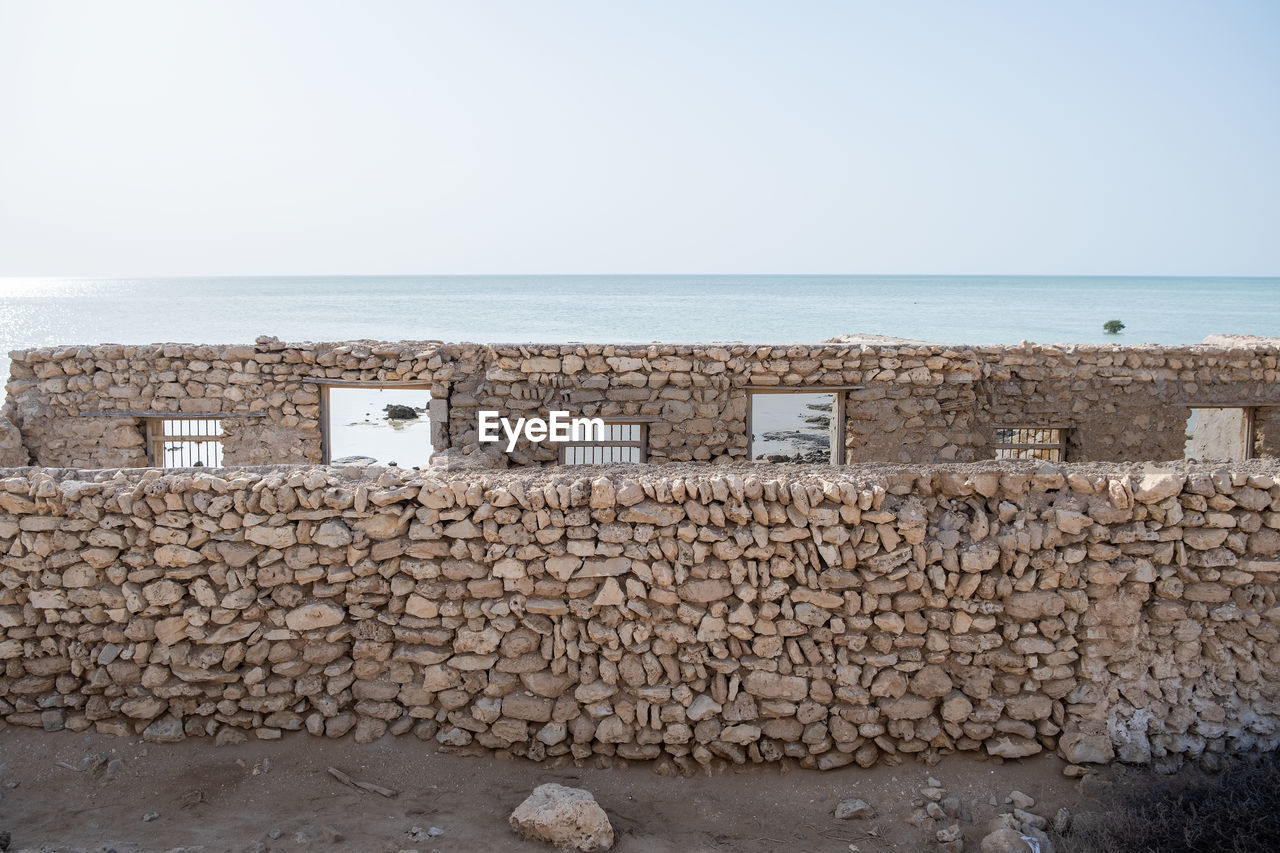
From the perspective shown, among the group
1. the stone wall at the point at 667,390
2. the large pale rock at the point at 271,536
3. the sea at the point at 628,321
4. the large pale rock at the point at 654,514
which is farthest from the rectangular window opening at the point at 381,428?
the large pale rock at the point at 654,514

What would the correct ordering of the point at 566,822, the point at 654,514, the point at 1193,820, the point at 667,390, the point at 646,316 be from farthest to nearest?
the point at 646,316 → the point at 667,390 → the point at 654,514 → the point at 566,822 → the point at 1193,820

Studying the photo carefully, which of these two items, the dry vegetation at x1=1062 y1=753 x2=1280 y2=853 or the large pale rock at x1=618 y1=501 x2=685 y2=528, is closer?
the dry vegetation at x1=1062 y1=753 x2=1280 y2=853

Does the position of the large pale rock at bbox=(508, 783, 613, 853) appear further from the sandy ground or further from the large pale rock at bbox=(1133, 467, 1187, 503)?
the large pale rock at bbox=(1133, 467, 1187, 503)

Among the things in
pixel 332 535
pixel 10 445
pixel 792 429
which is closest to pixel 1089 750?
pixel 332 535

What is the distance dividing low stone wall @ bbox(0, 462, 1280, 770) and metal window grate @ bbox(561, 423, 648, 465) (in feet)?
16.5

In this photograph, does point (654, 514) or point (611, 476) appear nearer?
point (654, 514)

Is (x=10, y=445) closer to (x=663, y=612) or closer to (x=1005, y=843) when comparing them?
(x=663, y=612)

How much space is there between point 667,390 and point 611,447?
38.6 inches

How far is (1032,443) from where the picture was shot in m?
11.6

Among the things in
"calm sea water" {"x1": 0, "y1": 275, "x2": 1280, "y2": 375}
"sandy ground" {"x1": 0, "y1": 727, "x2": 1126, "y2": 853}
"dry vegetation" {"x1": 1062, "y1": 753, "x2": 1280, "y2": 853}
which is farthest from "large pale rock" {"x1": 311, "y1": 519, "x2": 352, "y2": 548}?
"calm sea water" {"x1": 0, "y1": 275, "x2": 1280, "y2": 375}

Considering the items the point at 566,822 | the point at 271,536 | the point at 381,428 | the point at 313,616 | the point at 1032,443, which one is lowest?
the point at 566,822

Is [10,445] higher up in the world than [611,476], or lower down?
lower down

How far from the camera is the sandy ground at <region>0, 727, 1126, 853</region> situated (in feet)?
15.6

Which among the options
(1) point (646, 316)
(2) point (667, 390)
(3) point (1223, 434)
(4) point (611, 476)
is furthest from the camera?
(1) point (646, 316)
